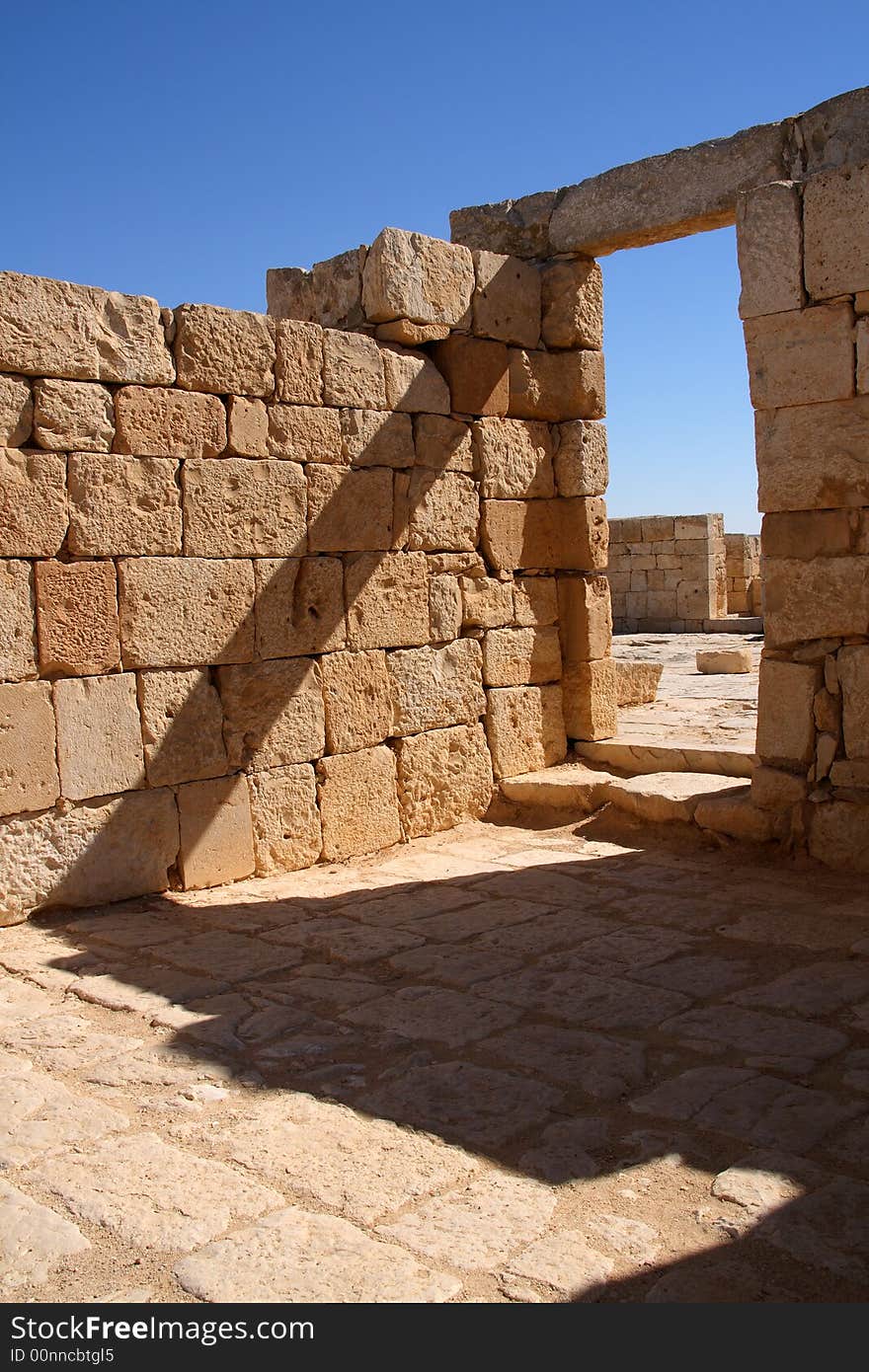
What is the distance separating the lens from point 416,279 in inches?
287

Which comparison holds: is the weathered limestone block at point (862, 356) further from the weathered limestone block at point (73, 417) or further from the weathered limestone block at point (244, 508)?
the weathered limestone block at point (73, 417)

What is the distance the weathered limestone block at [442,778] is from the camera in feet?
24.4

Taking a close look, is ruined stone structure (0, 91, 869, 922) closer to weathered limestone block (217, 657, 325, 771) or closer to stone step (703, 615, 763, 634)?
weathered limestone block (217, 657, 325, 771)

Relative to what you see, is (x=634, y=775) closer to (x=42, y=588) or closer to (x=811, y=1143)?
(x=42, y=588)

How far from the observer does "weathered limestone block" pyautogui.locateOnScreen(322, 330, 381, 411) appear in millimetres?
6883

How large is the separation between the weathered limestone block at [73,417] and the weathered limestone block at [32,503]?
0.32ft

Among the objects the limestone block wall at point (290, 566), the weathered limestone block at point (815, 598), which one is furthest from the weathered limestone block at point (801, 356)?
the limestone block wall at point (290, 566)

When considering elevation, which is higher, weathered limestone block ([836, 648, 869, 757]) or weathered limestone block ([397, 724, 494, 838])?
weathered limestone block ([836, 648, 869, 757])

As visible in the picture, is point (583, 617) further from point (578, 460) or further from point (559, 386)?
point (559, 386)

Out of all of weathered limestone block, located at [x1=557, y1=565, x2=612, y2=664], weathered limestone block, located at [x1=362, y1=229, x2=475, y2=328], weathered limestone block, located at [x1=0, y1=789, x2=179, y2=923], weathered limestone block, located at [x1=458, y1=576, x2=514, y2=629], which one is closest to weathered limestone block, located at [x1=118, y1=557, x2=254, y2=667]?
weathered limestone block, located at [x1=0, y1=789, x2=179, y2=923]

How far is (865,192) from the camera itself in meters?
5.90

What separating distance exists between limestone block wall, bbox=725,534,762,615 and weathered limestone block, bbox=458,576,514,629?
14.9 m

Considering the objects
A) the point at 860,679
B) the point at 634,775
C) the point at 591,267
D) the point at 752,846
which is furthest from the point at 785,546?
the point at 591,267

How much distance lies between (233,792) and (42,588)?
1.50m
